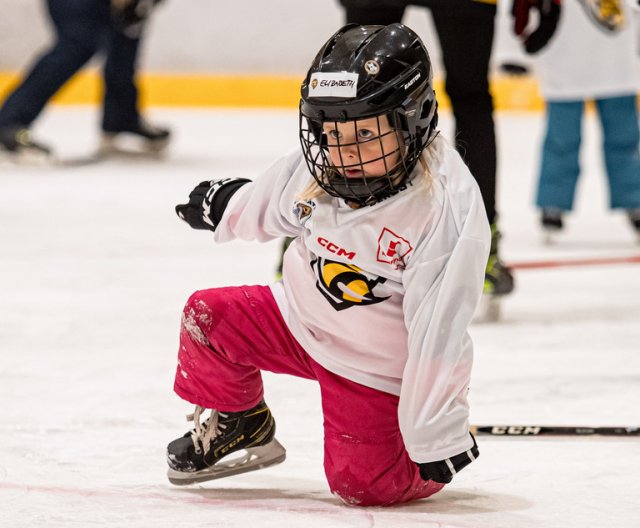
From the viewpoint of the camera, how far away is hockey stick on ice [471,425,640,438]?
1.77 meters

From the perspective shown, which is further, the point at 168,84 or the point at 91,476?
the point at 168,84

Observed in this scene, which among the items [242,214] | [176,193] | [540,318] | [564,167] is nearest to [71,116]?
[176,193]

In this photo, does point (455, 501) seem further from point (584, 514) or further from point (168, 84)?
point (168, 84)

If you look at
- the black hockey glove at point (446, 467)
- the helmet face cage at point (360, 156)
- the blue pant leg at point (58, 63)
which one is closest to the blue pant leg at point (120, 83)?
the blue pant leg at point (58, 63)

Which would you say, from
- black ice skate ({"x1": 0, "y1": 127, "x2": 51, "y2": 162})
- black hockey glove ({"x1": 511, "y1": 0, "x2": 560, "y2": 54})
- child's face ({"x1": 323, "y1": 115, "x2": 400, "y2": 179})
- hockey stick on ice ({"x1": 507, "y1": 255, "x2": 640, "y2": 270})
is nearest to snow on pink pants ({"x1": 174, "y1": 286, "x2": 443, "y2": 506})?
child's face ({"x1": 323, "y1": 115, "x2": 400, "y2": 179})

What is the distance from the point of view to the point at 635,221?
11.0ft

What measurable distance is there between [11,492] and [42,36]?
16.7 feet

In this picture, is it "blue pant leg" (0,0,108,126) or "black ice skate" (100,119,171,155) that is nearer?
"blue pant leg" (0,0,108,126)

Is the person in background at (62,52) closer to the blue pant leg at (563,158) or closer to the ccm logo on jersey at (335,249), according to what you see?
the blue pant leg at (563,158)

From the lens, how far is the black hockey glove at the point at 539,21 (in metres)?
2.57

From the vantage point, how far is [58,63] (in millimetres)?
4602

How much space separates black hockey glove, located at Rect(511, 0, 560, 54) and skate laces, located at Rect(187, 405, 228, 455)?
4.15 feet

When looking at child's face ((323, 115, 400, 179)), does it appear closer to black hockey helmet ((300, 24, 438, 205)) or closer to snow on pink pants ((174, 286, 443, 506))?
black hockey helmet ((300, 24, 438, 205))

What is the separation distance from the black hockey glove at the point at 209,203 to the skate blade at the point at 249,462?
283 millimetres
